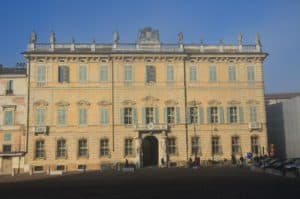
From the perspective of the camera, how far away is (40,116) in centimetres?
5022

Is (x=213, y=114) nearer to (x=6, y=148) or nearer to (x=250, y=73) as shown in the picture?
(x=250, y=73)

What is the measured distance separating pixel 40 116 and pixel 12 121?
3.90 metres

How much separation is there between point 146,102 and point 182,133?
20.5 feet

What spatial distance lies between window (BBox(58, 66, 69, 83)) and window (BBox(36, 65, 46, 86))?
6.32 feet

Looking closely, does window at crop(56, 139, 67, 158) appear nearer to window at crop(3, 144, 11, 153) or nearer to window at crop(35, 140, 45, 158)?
window at crop(35, 140, 45, 158)

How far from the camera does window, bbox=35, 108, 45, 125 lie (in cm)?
5012

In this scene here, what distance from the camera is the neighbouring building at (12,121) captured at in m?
49.8

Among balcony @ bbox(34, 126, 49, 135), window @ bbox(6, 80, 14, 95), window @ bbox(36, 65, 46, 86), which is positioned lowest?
balcony @ bbox(34, 126, 49, 135)

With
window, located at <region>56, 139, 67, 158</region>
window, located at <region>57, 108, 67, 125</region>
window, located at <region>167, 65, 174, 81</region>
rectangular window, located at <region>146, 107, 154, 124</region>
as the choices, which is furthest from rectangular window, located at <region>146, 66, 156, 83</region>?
window, located at <region>56, 139, 67, 158</region>

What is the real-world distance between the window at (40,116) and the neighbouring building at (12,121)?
1.66 metres

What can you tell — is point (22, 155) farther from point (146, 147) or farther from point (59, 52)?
point (146, 147)

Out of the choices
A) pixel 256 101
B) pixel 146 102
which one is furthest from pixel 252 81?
pixel 146 102

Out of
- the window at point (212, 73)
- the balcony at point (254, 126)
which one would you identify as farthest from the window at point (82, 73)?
the balcony at point (254, 126)

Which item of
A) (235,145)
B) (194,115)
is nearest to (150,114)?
(194,115)
